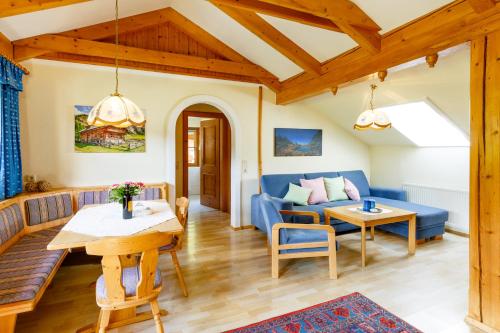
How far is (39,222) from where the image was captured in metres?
3.10

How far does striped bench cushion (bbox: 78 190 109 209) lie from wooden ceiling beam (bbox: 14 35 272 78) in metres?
1.75

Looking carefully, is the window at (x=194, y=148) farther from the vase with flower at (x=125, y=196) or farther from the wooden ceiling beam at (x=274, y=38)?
the vase with flower at (x=125, y=196)

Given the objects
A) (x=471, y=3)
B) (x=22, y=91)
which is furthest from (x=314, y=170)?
(x=22, y=91)

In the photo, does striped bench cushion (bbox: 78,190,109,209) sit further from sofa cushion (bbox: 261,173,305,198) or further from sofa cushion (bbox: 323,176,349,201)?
sofa cushion (bbox: 323,176,349,201)

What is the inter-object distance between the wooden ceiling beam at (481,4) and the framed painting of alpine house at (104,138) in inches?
151

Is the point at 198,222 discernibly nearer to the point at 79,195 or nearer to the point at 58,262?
the point at 79,195

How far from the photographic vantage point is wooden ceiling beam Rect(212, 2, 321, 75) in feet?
11.0

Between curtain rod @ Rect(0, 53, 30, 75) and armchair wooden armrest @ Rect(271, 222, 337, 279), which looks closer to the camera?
curtain rod @ Rect(0, 53, 30, 75)

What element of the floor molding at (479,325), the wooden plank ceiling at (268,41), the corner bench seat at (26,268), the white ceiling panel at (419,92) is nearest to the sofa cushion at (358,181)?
the white ceiling panel at (419,92)

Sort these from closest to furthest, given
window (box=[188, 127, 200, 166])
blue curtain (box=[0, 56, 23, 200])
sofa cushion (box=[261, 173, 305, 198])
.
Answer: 1. blue curtain (box=[0, 56, 23, 200])
2. sofa cushion (box=[261, 173, 305, 198])
3. window (box=[188, 127, 200, 166])

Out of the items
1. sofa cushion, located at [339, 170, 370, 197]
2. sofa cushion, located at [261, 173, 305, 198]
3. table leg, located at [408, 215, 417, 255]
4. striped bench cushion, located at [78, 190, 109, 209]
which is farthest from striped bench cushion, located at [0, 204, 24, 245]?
sofa cushion, located at [339, 170, 370, 197]

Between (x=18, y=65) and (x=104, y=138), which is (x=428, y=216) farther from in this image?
(x=18, y=65)

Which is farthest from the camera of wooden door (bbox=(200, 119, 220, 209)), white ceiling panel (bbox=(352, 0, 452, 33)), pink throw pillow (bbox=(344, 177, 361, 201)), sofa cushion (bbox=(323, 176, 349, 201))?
wooden door (bbox=(200, 119, 220, 209))

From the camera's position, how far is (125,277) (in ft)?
6.45
